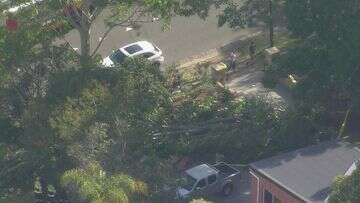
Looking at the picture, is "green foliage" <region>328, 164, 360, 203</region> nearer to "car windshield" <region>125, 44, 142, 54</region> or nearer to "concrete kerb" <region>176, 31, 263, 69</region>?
"concrete kerb" <region>176, 31, 263, 69</region>

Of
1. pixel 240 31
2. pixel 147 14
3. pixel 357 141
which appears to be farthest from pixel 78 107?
pixel 240 31

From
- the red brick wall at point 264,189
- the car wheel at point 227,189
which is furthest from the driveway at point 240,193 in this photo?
the red brick wall at point 264,189

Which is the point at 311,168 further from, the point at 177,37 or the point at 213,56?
the point at 177,37

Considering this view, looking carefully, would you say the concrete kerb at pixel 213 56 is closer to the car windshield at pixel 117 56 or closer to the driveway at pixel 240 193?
the car windshield at pixel 117 56

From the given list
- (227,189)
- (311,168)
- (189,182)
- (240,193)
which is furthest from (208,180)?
(311,168)

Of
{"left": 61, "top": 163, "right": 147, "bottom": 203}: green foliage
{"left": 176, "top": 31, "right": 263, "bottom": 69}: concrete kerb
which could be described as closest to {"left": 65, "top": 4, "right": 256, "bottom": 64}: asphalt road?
{"left": 176, "top": 31, "right": 263, "bottom": 69}: concrete kerb

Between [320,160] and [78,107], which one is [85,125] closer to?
[78,107]
